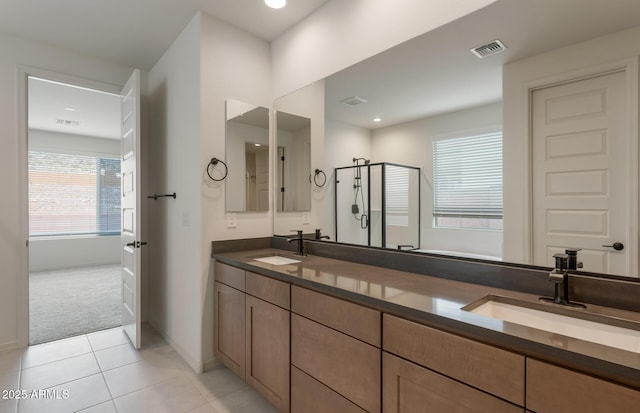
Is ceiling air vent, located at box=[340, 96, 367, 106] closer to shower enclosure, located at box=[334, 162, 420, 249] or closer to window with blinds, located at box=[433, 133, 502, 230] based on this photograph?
shower enclosure, located at box=[334, 162, 420, 249]

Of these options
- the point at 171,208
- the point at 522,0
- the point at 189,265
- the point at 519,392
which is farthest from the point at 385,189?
the point at 171,208

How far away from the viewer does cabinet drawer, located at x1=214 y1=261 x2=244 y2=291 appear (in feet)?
6.89

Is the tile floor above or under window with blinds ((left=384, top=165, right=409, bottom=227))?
under

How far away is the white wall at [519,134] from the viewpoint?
1.28 metres

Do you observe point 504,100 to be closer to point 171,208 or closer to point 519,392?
point 519,392

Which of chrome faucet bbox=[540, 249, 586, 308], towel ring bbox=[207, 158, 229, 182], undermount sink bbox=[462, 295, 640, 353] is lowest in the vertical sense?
undermount sink bbox=[462, 295, 640, 353]

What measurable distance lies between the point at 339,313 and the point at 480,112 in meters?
1.16

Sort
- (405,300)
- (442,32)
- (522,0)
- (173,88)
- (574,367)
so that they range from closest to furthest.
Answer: (574,367) → (405,300) → (522,0) → (442,32) → (173,88)

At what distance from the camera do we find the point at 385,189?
1.97 meters

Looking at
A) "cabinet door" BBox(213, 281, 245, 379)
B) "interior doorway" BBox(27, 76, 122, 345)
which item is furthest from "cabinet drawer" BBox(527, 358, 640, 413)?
"interior doorway" BBox(27, 76, 122, 345)

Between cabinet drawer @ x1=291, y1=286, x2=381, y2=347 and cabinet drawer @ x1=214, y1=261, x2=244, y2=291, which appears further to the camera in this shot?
cabinet drawer @ x1=214, y1=261, x2=244, y2=291

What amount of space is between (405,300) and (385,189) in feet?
2.85

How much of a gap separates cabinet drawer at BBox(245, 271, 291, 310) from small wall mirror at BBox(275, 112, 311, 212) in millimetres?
792

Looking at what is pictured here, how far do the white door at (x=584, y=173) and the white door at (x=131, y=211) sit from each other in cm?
285
